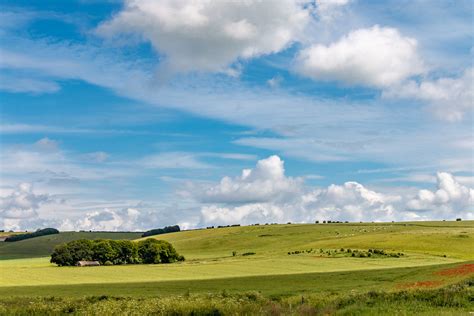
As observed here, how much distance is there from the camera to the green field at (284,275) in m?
44.6

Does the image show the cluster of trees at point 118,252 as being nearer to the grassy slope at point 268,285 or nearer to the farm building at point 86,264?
the farm building at point 86,264

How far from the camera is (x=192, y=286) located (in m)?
66.6

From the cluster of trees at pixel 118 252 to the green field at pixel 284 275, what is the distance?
16.4 metres

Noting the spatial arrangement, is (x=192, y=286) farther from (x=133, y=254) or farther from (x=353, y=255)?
(x=133, y=254)

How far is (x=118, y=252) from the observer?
143 metres

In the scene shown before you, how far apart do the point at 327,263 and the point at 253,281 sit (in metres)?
33.1

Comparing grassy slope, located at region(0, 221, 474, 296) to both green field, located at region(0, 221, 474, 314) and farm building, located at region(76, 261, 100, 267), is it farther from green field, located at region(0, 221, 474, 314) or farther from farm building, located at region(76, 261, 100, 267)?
farm building, located at region(76, 261, 100, 267)

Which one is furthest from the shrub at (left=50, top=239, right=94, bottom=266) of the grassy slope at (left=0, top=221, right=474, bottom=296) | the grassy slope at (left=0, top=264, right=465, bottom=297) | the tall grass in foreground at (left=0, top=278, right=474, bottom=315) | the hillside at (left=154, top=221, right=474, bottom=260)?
the tall grass in foreground at (left=0, top=278, right=474, bottom=315)

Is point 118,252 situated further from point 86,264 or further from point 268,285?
point 268,285

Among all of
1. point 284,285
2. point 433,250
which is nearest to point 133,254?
point 433,250

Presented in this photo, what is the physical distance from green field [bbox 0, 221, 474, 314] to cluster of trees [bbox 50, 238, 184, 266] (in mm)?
16404

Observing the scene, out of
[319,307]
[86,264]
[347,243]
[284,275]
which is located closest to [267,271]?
[284,275]

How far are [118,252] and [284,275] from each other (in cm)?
7374

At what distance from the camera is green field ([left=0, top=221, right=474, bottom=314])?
146 feet
